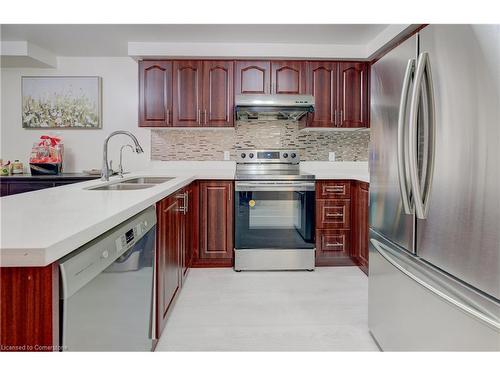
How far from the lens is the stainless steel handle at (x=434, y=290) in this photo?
1.08m

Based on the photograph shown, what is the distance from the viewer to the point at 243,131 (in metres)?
4.01

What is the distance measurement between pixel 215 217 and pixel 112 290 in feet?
7.40

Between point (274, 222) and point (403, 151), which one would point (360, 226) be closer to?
point (274, 222)

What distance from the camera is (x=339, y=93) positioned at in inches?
146

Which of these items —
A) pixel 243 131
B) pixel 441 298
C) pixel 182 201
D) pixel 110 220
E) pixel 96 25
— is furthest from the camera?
pixel 243 131

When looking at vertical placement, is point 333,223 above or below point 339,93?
below

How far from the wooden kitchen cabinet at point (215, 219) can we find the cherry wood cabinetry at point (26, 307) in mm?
2589

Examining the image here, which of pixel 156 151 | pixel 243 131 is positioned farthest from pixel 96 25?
pixel 243 131

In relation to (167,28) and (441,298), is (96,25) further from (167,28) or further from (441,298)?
(441,298)

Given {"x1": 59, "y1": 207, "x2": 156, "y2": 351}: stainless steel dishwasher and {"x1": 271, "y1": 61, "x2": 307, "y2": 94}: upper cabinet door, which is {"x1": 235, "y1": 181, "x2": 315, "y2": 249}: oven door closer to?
{"x1": 271, "y1": 61, "x2": 307, "y2": 94}: upper cabinet door

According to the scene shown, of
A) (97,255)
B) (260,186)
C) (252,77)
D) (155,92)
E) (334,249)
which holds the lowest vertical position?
(334,249)

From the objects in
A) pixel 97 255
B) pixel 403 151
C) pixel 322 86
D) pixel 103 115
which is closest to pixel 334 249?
pixel 322 86

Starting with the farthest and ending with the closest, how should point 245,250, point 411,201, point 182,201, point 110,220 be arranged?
point 245,250
point 182,201
point 411,201
point 110,220

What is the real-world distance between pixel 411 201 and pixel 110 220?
1.17m
